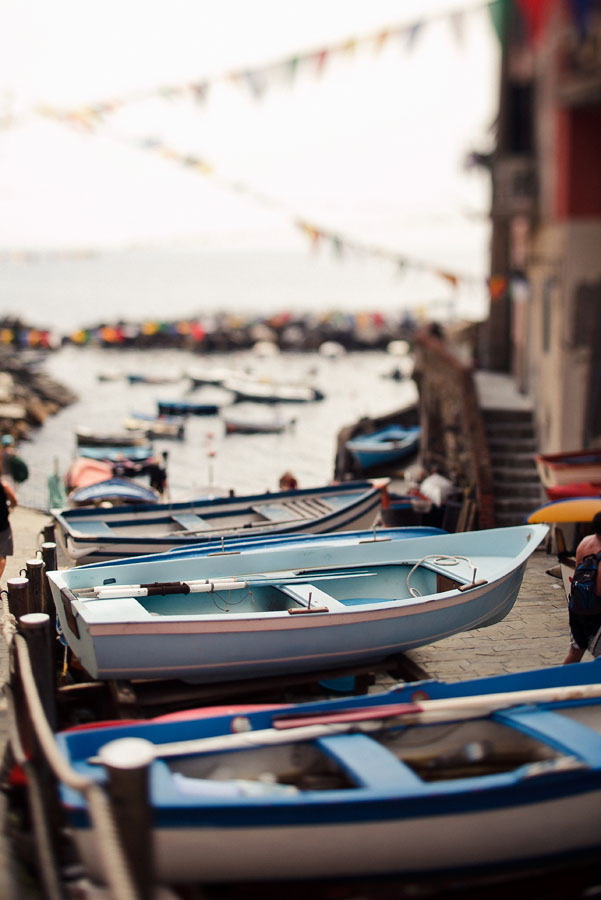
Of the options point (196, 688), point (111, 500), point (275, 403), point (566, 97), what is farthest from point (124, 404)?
point (196, 688)

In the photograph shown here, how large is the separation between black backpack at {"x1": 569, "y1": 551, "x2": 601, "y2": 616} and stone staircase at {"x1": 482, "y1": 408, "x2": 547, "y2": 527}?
6.90 meters

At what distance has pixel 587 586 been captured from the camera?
926 cm

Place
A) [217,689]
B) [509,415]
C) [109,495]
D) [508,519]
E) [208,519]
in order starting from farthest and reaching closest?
1. [509,415]
2. [109,495]
3. [508,519]
4. [208,519]
5. [217,689]

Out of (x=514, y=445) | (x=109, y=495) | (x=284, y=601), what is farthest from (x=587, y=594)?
(x=109, y=495)

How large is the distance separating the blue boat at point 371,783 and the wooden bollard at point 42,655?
58cm

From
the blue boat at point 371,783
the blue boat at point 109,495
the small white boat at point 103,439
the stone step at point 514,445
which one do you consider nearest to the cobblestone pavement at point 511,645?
the blue boat at point 371,783

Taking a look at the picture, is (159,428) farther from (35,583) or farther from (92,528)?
(35,583)

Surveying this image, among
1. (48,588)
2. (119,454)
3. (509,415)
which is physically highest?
(509,415)

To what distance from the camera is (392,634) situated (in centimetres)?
993

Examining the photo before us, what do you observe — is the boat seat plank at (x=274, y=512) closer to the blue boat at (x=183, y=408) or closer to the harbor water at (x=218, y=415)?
the harbor water at (x=218, y=415)

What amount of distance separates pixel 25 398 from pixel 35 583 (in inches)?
1405

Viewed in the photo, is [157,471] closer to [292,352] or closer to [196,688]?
[196,688]

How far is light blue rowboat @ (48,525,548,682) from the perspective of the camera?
9234 millimetres

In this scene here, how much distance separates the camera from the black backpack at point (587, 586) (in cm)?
923
